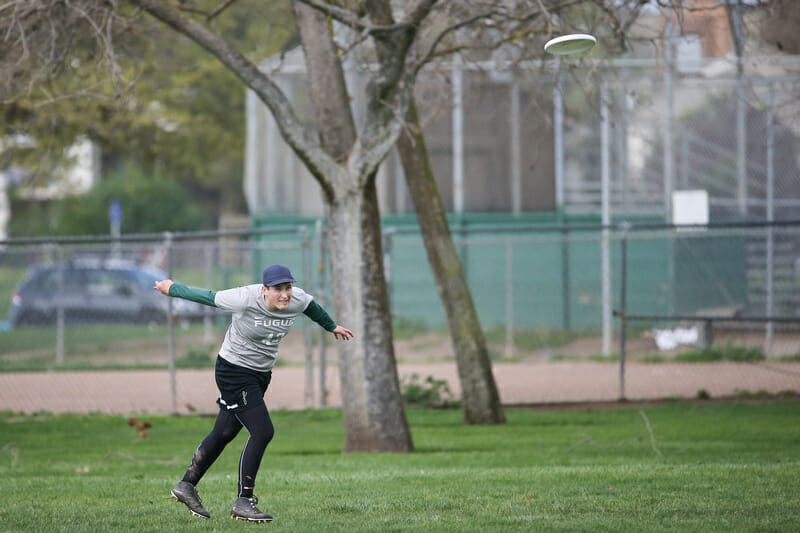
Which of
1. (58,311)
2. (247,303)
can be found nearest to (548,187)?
(58,311)

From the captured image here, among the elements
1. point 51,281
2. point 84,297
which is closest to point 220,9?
point 84,297

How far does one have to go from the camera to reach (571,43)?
316 inches

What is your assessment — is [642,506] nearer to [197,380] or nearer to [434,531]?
[434,531]

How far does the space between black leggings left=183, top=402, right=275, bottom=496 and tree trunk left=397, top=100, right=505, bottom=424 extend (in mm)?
5678

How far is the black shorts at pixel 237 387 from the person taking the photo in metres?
6.02

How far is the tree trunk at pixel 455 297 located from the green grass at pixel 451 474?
1.15 ft

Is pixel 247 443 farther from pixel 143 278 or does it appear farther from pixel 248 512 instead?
pixel 143 278

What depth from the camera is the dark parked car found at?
15.3 metres

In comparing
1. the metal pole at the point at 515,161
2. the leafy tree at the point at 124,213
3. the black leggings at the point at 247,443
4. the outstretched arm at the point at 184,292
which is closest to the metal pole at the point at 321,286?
the black leggings at the point at 247,443

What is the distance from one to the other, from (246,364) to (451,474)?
8.22ft

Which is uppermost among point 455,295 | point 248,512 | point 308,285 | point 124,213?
point 124,213

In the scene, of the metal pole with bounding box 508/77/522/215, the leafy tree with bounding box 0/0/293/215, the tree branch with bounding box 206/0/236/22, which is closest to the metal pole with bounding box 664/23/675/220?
the metal pole with bounding box 508/77/522/215

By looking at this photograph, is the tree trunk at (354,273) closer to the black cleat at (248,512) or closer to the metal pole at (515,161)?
the black cleat at (248,512)

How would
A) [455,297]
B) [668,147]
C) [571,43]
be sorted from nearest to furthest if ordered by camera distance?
[571,43] → [455,297] → [668,147]
